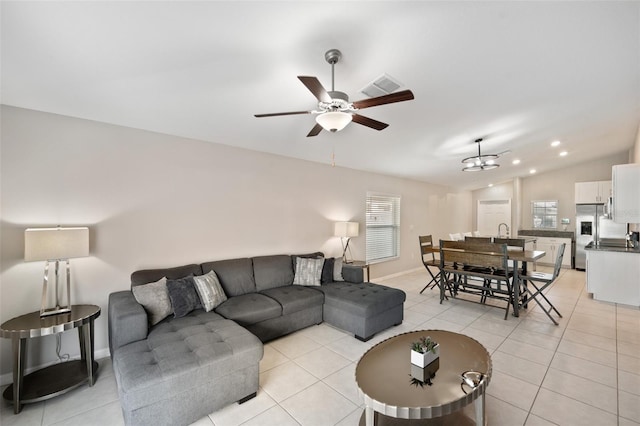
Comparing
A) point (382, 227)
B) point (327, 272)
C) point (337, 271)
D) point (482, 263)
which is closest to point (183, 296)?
point (327, 272)

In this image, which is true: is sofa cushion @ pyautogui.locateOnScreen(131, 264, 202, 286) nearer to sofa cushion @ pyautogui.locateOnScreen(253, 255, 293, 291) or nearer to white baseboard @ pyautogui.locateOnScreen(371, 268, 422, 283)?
sofa cushion @ pyautogui.locateOnScreen(253, 255, 293, 291)

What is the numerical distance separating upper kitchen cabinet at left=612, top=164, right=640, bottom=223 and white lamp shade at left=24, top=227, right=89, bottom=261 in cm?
691

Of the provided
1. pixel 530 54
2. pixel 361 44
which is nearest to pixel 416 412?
pixel 361 44

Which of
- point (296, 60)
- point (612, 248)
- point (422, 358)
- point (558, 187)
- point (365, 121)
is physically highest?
point (296, 60)

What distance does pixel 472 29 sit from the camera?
193 centimetres

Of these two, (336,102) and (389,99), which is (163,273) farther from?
(389,99)

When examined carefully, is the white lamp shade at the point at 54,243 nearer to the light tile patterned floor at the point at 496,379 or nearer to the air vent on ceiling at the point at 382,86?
the light tile patterned floor at the point at 496,379

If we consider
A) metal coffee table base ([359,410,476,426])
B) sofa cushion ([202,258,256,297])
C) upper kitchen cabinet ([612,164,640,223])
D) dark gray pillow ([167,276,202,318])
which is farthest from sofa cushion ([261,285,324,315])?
upper kitchen cabinet ([612,164,640,223])

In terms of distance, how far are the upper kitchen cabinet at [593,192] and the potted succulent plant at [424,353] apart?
787 cm

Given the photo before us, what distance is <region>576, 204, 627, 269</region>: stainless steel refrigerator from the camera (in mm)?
6289

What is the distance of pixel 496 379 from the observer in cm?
242

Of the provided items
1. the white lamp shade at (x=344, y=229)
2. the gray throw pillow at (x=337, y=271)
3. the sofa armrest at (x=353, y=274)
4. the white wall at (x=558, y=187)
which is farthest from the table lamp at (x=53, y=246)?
the white wall at (x=558, y=187)

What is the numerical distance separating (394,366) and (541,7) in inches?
105

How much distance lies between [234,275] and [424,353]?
8.20ft
